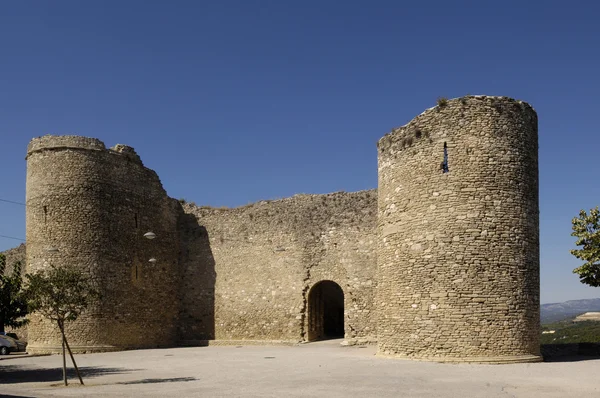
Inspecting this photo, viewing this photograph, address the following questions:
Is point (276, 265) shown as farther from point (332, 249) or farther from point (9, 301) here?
point (9, 301)

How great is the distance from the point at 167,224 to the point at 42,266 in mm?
5837

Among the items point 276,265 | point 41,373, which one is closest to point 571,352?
point 276,265

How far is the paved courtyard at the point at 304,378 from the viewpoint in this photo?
36.0 ft

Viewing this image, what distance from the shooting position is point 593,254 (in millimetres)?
18609

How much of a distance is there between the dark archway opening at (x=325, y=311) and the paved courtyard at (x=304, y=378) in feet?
18.9

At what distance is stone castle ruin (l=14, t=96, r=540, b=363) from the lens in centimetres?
1575

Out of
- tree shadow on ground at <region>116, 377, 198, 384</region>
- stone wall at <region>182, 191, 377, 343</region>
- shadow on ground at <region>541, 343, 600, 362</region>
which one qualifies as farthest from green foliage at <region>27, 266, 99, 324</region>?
shadow on ground at <region>541, 343, 600, 362</region>

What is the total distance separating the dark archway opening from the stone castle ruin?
9 cm

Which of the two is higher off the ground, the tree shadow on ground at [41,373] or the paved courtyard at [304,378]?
the paved courtyard at [304,378]

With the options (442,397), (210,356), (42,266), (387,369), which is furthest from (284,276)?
(442,397)

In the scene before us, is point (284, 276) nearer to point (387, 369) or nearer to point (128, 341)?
point (128, 341)

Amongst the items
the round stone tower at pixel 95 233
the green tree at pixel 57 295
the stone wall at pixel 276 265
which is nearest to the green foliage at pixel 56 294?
the green tree at pixel 57 295

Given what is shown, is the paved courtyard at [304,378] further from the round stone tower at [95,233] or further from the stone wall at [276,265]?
the stone wall at [276,265]

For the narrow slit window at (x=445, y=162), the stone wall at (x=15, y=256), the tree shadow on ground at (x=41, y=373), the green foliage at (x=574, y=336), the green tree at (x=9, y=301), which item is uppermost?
the narrow slit window at (x=445, y=162)
